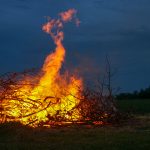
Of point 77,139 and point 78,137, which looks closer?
point 77,139

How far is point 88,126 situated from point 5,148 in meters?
4.89

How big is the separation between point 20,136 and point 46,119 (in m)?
2.85

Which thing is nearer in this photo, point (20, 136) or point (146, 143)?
point (146, 143)

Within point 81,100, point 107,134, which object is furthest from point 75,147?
point 81,100

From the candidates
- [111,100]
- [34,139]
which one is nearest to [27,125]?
[34,139]

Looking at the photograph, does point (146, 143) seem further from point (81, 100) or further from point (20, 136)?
point (81, 100)

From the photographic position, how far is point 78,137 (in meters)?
14.0

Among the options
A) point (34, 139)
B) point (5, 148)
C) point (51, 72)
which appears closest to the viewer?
point (5, 148)

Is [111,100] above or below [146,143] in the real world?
above

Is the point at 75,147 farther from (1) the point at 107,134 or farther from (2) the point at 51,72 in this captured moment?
(2) the point at 51,72

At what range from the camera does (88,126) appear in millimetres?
16797

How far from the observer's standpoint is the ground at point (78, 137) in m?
12.4

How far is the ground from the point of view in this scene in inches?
488

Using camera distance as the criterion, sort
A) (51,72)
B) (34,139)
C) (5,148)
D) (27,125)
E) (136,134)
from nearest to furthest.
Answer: (5,148)
(34,139)
(136,134)
(27,125)
(51,72)
